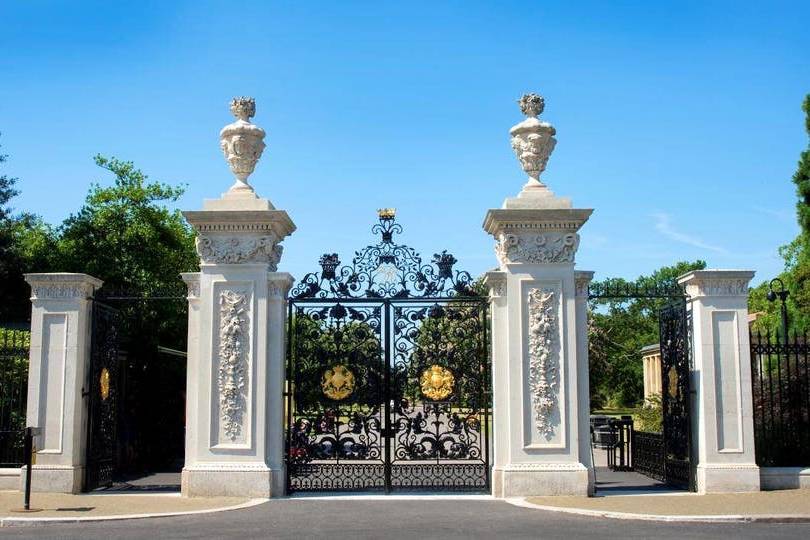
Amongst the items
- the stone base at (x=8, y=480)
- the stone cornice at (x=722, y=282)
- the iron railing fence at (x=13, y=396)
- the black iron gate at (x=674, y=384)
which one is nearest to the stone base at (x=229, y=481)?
the stone base at (x=8, y=480)

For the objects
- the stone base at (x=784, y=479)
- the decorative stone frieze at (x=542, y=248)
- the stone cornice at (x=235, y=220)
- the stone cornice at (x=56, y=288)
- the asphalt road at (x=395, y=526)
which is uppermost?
the stone cornice at (x=235, y=220)

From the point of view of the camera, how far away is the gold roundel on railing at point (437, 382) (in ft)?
44.5

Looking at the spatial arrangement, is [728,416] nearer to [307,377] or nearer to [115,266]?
[307,377]

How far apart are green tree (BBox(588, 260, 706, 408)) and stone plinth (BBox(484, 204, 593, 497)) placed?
31.4m

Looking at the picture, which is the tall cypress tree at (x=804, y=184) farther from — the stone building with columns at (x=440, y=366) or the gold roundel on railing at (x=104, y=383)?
the gold roundel on railing at (x=104, y=383)

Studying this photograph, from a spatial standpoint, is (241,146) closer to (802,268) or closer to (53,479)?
(53,479)

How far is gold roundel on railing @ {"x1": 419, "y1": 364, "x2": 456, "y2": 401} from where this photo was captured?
13578 mm

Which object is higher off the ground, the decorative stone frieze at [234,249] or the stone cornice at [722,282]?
the decorative stone frieze at [234,249]

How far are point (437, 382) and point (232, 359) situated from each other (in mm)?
3195

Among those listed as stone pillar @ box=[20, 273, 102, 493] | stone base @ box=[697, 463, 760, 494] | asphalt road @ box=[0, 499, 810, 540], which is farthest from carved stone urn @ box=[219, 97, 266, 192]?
stone base @ box=[697, 463, 760, 494]

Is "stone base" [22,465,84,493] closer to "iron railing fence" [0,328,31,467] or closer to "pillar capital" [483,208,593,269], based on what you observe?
"iron railing fence" [0,328,31,467]

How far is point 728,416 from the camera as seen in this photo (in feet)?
43.3

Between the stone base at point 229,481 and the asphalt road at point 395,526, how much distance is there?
858 mm

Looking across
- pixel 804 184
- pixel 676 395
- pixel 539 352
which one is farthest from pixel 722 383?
pixel 804 184
